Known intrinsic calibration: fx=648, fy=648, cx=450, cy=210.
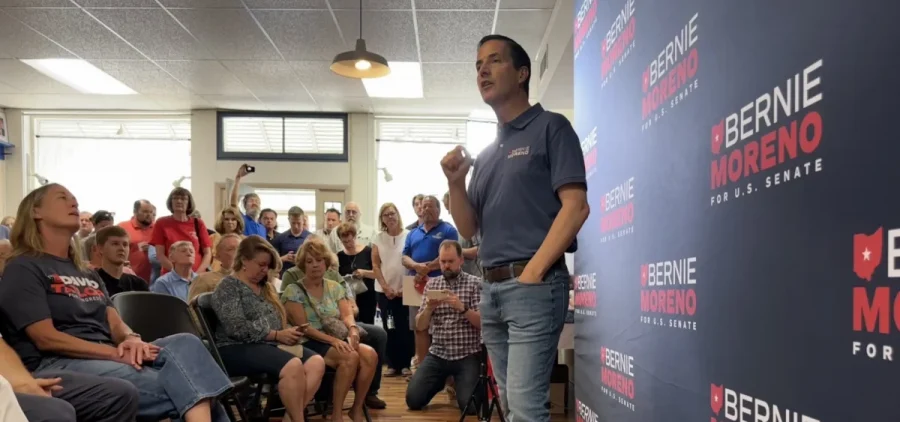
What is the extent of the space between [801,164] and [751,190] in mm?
183

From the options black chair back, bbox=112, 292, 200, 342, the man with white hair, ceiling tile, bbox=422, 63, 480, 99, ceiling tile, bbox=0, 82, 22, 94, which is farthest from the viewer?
ceiling tile, bbox=0, 82, 22, 94

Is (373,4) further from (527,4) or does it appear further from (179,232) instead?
(179,232)

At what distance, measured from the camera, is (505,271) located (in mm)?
1499

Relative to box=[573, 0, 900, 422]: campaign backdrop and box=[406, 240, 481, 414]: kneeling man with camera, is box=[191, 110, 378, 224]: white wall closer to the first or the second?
box=[406, 240, 481, 414]: kneeling man with camera

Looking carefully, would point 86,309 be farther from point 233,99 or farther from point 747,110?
point 233,99

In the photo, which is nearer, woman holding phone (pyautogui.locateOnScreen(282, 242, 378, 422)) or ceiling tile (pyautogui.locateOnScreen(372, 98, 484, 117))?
woman holding phone (pyautogui.locateOnScreen(282, 242, 378, 422))

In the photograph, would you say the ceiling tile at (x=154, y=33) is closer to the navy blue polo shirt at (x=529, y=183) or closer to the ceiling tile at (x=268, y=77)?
the ceiling tile at (x=268, y=77)

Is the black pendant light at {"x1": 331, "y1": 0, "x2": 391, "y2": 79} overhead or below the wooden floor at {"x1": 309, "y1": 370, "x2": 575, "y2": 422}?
overhead

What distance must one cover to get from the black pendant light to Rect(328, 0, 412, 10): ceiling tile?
0.47 m

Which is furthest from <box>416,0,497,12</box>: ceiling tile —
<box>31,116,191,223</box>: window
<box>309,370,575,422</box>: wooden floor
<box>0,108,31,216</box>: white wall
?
<box>0,108,31,216</box>: white wall

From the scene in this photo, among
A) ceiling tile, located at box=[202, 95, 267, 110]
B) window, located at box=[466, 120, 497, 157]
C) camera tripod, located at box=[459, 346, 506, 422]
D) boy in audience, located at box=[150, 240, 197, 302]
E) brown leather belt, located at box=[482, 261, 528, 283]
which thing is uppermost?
ceiling tile, located at box=[202, 95, 267, 110]

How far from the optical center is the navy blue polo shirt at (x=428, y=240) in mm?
5004

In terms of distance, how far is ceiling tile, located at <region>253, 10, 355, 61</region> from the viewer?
5184 mm

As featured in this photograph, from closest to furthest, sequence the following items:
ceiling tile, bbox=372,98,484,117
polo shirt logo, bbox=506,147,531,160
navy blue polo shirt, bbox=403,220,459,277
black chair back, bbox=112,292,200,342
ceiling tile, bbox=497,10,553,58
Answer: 1. polo shirt logo, bbox=506,147,531,160
2. black chair back, bbox=112,292,200,342
3. navy blue polo shirt, bbox=403,220,459,277
4. ceiling tile, bbox=497,10,553,58
5. ceiling tile, bbox=372,98,484,117
